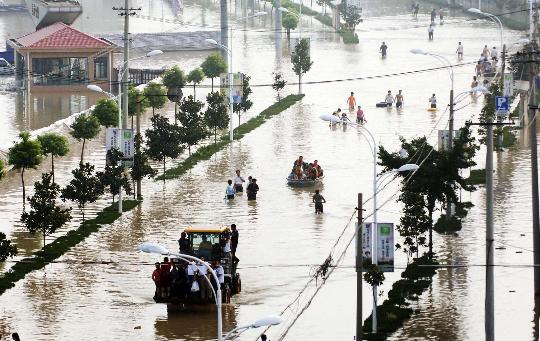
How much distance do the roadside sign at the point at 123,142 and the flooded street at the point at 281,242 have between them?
71.8 inches

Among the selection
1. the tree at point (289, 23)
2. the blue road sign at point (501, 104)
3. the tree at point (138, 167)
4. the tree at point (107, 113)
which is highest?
the tree at point (289, 23)

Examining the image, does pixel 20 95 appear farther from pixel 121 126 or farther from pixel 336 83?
pixel 121 126

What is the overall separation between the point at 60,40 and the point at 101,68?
274cm

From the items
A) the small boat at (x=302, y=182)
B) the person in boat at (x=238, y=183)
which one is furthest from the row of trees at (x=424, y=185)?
the small boat at (x=302, y=182)

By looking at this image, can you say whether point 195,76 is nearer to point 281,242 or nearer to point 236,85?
point 236,85

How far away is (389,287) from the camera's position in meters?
45.8

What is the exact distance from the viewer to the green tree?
68.1 m

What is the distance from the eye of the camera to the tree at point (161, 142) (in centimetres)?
6394

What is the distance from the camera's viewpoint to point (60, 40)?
95688mm

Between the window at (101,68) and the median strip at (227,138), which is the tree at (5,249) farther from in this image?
the window at (101,68)

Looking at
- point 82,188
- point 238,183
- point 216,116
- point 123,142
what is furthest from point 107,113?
point 82,188

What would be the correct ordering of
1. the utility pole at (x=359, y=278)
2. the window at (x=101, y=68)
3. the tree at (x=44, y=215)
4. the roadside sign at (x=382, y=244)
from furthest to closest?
the window at (x=101, y=68), the tree at (x=44, y=215), the roadside sign at (x=382, y=244), the utility pole at (x=359, y=278)

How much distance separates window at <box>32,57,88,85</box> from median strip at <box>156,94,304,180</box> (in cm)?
1201

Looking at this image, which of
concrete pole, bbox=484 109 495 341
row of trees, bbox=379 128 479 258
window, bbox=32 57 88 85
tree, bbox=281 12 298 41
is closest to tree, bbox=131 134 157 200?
row of trees, bbox=379 128 479 258
